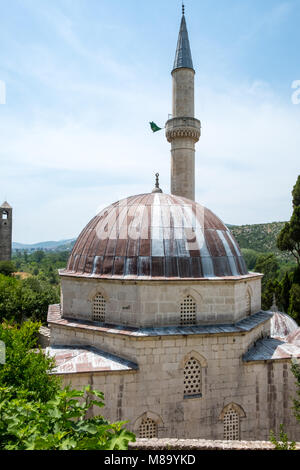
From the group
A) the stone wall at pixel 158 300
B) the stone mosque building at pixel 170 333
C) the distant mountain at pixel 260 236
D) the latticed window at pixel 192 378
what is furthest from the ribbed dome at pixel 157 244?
the distant mountain at pixel 260 236

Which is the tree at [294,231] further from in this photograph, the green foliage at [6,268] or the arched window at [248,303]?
the green foliage at [6,268]

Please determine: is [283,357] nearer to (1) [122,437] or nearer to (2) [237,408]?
(2) [237,408]

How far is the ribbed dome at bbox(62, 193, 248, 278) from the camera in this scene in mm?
11281

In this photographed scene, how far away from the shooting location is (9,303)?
23.2 meters

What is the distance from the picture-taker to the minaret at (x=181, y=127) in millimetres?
21391

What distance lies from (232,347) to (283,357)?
2.01 metres

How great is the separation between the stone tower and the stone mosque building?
39.8 m

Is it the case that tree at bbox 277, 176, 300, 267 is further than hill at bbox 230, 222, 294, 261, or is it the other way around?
hill at bbox 230, 222, 294, 261

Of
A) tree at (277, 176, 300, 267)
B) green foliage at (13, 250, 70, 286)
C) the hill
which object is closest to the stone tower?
green foliage at (13, 250, 70, 286)

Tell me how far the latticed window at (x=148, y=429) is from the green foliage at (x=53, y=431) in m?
5.49

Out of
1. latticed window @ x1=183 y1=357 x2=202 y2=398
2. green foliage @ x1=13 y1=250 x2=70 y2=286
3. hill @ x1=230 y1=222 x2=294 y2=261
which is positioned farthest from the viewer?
hill @ x1=230 y1=222 x2=294 y2=261

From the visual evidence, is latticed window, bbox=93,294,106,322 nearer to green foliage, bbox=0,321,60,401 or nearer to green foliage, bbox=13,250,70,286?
green foliage, bbox=0,321,60,401

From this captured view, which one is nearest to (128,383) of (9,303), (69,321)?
(69,321)

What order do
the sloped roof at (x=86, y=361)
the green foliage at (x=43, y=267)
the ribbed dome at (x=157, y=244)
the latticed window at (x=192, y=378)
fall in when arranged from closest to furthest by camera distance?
the sloped roof at (x=86, y=361)
the latticed window at (x=192, y=378)
the ribbed dome at (x=157, y=244)
the green foliage at (x=43, y=267)
